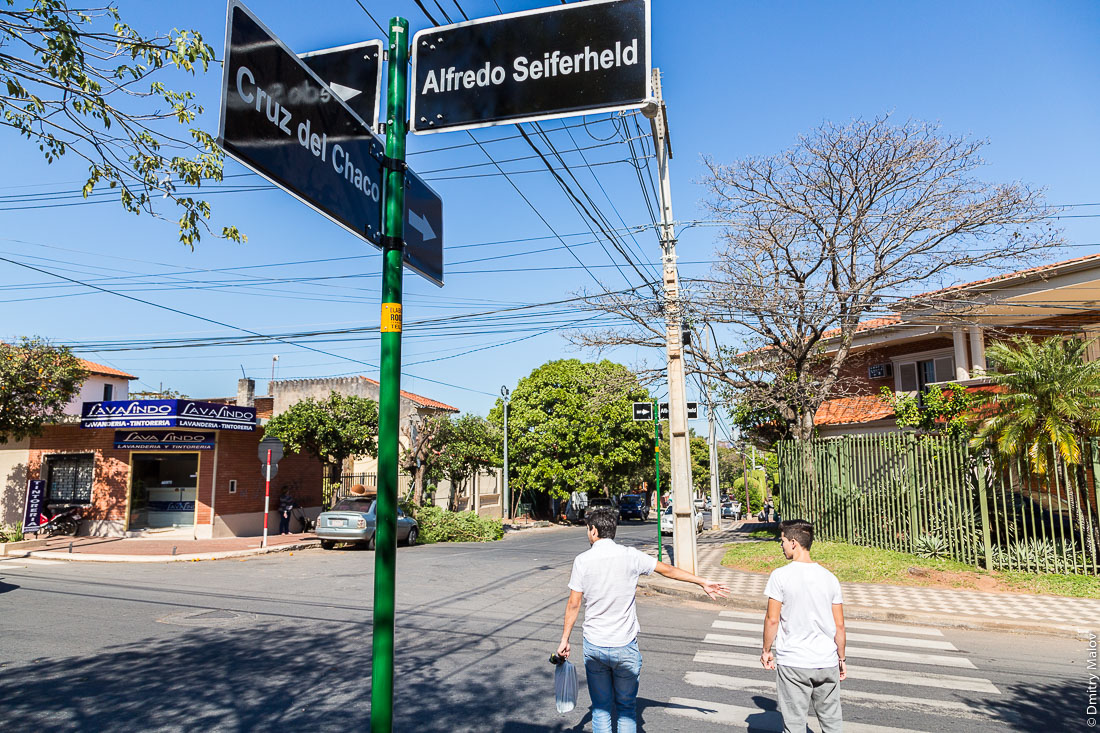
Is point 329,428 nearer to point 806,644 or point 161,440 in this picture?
point 161,440

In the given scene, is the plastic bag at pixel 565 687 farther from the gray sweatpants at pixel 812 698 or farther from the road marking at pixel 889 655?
the road marking at pixel 889 655

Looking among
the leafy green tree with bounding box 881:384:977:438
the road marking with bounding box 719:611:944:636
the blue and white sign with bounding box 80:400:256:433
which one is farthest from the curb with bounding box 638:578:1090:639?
the blue and white sign with bounding box 80:400:256:433

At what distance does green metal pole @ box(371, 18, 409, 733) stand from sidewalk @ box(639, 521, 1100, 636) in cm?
933

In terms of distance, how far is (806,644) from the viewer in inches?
169

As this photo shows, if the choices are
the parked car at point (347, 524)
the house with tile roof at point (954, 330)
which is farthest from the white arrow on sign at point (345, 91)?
the parked car at point (347, 524)

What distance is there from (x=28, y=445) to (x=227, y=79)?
25.9 meters

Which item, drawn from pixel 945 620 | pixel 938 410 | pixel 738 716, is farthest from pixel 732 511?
pixel 738 716

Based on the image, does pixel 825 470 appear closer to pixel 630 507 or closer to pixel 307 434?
pixel 307 434

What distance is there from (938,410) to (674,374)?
299 inches

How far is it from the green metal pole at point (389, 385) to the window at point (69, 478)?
2366 cm

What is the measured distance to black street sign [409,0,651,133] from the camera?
10.4ft

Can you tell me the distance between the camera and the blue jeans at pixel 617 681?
14.1ft

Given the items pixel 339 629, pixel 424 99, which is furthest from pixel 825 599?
pixel 339 629

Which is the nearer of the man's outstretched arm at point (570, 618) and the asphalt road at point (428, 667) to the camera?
the man's outstretched arm at point (570, 618)
